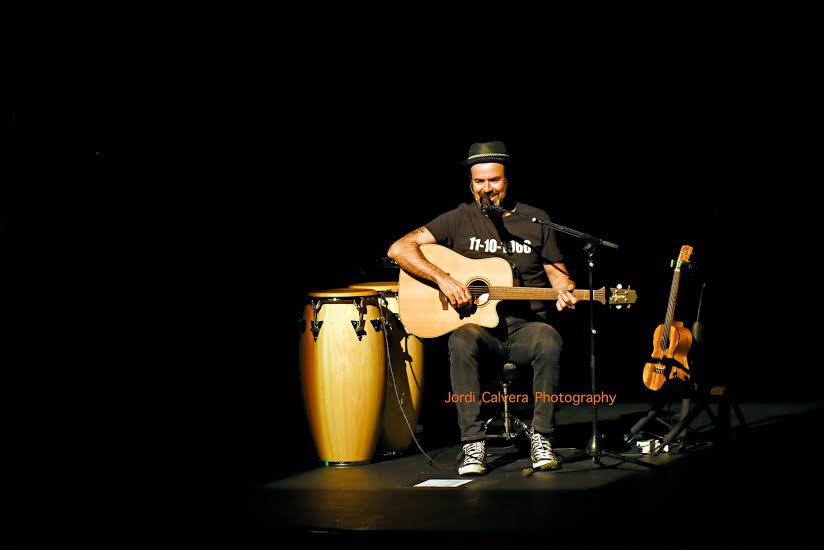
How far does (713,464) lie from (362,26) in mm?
2944

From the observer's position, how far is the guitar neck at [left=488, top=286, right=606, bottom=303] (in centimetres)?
417

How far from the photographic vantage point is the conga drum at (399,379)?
178 inches

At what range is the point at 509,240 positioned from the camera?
4.46 meters

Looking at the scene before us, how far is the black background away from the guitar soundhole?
0.83m

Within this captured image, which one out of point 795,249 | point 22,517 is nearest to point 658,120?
point 795,249

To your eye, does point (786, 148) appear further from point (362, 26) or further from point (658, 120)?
point (362, 26)

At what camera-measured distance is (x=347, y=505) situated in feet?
11.3

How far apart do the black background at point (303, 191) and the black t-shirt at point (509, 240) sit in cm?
74

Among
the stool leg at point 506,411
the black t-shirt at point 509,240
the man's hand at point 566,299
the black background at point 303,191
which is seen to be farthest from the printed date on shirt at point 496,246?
the black background at point 303,191

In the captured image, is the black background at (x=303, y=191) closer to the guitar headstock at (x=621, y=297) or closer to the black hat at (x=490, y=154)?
the guitar headstock at (x=621, y=297)

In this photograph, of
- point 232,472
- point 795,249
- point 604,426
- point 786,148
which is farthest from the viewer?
point 795,249

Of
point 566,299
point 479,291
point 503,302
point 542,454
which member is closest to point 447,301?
point 479,291

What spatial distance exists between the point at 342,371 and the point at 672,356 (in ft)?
5.12

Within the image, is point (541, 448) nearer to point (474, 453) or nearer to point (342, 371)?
point (474, 453)
